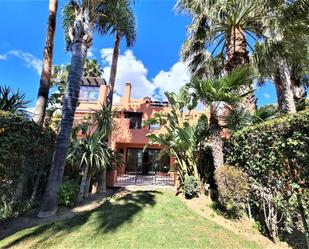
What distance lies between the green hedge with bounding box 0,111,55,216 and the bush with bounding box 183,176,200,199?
19.7ft

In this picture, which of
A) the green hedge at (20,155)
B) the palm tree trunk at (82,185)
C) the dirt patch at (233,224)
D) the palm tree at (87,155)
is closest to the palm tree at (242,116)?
the dirt patch at (233,224)

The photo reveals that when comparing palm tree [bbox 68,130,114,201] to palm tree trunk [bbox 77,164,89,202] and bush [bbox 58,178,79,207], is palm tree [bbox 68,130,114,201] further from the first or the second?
bush [bbox 58,178,79,207]

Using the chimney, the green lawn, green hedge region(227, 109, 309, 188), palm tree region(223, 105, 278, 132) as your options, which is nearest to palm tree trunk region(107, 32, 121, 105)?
the chimney

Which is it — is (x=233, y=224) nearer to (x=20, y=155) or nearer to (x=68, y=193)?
(x=68, y=193)

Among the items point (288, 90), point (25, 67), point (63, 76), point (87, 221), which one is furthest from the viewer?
point (63, 76)

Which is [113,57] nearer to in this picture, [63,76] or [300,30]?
[63,76]

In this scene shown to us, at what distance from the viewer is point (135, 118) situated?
747 inches

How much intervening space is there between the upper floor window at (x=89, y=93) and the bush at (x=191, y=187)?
1436 centimetres

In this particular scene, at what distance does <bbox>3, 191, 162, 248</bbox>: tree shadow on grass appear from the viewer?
5828mm

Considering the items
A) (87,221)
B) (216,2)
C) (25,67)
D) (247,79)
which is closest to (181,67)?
→ (216,2)

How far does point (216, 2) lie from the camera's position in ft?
29.0

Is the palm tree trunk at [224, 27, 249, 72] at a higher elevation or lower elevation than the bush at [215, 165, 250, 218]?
higher

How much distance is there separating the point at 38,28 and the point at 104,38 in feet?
12.0

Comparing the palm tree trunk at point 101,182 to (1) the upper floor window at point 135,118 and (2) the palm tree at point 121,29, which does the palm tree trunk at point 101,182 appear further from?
(1) the upper floor window at point 135,118
